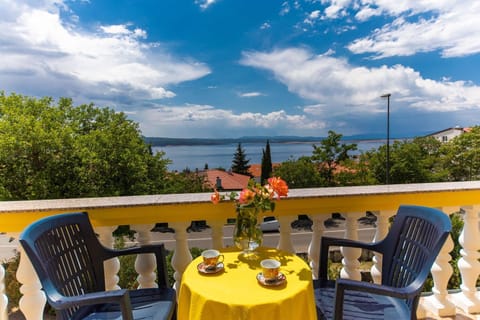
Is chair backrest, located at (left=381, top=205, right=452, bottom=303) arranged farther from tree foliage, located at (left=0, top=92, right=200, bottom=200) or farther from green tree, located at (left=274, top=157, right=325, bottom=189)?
green tree, located at (left=274, top=157, right=325, bottom=189)

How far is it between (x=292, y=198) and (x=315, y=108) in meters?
25.9

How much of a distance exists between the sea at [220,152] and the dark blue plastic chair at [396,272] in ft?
54.4

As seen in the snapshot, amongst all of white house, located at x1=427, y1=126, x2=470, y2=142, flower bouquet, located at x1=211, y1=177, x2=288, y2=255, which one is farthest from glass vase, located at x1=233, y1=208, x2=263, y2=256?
white house, located at x1=427, y1=126, x2=470, y2=142

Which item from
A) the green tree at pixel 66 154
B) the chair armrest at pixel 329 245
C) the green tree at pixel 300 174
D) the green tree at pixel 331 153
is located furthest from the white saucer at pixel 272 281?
the green tree at pixel 331 153

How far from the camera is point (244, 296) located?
96 cm

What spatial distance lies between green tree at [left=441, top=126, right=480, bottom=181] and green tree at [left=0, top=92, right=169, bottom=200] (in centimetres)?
1925

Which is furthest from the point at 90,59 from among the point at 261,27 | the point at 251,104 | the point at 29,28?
the point at 251,104

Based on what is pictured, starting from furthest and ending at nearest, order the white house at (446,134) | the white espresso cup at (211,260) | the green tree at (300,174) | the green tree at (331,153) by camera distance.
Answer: the white house at (446,134) < the green tree at (331,153) < the green tree at (300,174) < the white espresso cup at (211,260)

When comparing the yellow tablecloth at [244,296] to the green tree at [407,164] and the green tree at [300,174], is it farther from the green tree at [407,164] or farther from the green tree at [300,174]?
the green tree at [407,164]

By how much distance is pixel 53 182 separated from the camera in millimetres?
11805

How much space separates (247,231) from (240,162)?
26.0m

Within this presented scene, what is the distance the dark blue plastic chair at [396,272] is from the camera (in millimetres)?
1002

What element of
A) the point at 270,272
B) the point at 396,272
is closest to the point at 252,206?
the point at 270,272

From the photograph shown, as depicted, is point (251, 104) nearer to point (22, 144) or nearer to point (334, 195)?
point (22, 144)
